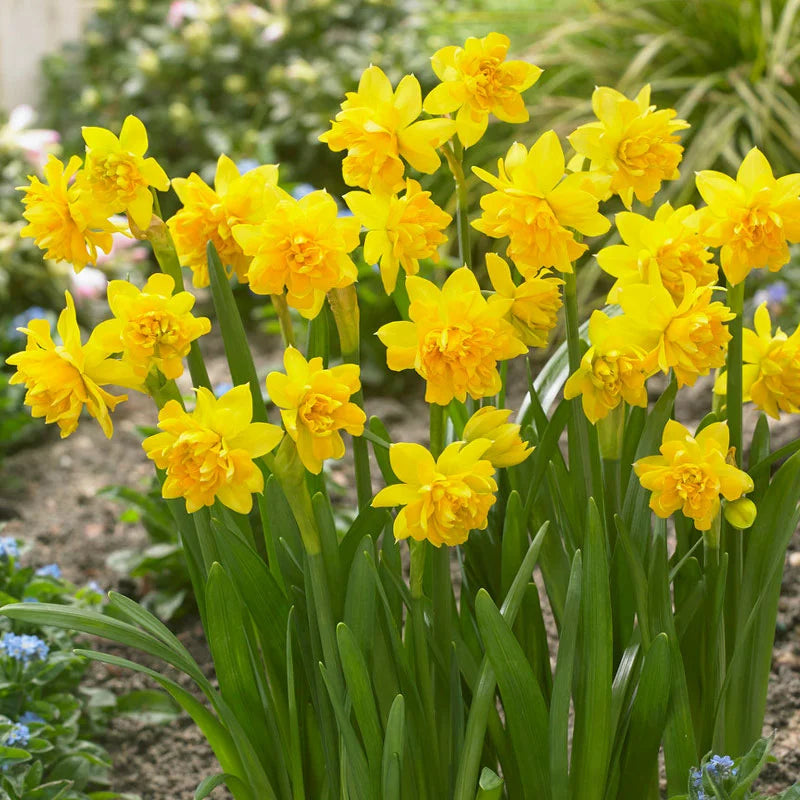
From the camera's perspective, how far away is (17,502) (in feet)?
8.43

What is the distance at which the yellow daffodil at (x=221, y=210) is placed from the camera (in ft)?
3.27

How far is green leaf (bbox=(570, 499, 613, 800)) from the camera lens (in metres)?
0.99

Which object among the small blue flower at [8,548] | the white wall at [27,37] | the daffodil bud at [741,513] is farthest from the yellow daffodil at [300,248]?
the white wall at [27,37]

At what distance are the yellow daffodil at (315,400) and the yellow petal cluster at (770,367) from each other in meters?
0.47

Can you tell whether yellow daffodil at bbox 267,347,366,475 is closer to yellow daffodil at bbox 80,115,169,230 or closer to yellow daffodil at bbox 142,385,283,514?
yellow daffodil at bbox 142,385,283,514

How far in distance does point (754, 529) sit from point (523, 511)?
0.85ft

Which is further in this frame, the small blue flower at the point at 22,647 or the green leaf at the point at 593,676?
the small blue flower at the point at 22,647

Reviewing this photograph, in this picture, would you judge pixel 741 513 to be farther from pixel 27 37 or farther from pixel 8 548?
pixel 27 37

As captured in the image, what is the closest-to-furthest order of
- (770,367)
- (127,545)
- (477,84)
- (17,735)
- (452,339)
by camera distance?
(452,339)
(477,84)
(770,367)
(17,735)
(127,545)

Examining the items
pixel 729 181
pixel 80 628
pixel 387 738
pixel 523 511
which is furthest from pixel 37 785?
pixel 729 181

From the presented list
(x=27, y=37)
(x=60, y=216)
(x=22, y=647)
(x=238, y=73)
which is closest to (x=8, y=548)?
(x=22, y=647)

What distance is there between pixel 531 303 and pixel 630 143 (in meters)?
0.17

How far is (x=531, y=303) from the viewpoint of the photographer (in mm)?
978

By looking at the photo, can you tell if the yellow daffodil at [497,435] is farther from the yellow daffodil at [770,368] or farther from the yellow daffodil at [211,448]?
the yellow daffodil at [770,368]
